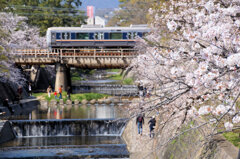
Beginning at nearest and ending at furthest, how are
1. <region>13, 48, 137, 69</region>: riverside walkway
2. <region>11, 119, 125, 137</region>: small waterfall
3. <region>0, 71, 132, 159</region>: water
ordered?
<region>0, 71, 132, 159</region>: water → <region>11, 119, 125, 137</region>: small waterfall → <region>13, 48, 137, 69</region>: riverside walkway

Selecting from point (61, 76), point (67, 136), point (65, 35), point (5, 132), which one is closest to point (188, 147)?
point (67, 136)

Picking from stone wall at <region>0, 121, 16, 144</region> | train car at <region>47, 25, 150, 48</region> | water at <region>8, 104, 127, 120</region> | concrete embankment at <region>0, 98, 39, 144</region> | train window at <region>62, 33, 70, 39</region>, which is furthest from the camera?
train window at <region>62, 33, 70, 39</region>

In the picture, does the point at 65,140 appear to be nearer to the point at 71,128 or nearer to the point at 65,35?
the point at 71,128

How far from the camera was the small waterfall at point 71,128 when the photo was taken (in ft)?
79.3

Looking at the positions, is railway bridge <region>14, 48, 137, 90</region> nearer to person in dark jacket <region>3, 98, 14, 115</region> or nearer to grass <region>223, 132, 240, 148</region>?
person in dark jacket <region>3, 98, 14, 115</region>

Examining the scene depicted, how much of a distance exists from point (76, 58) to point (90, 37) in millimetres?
2980

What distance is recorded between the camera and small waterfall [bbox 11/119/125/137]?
79.3ft

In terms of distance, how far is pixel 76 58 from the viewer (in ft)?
138

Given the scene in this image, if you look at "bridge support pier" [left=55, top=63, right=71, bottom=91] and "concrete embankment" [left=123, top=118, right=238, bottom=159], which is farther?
"bridge support pier" [left=55, top=63, right=71, bottom=91]

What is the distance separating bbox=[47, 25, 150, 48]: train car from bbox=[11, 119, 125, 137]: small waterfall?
1926 cm

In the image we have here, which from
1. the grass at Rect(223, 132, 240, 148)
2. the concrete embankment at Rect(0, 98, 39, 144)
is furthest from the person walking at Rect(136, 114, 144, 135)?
the concrete embankment at Rect(0, 98, 39, 144)

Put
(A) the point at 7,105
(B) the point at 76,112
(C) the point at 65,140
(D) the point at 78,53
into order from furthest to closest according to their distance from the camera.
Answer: (D) the point at 78,53
(B) the point at 76,112
(A) the point at 7,105
(C) the point at 65,140

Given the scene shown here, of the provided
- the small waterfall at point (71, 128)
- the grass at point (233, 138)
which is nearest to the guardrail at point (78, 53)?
the small waterfall at point (71, 128)

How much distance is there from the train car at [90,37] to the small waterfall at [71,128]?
63.2ft
